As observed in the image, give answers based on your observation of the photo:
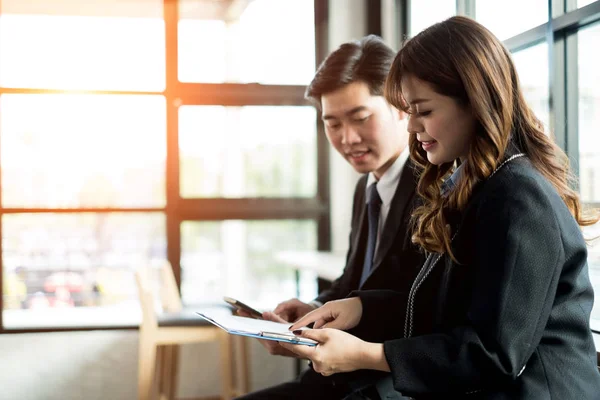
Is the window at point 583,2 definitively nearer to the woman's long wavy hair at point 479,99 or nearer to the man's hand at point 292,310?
the woman's long wavy hair at point 479,99

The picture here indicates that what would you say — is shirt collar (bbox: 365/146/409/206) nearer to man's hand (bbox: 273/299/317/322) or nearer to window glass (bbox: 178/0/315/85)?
man's hand (bbox: 273/299/317/322)

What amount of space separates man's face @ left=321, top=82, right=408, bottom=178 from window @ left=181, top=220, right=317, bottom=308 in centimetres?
204

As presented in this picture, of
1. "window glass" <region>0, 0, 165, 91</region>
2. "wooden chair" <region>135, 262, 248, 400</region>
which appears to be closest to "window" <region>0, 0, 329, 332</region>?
"window glass" <region>0, 0, 165, 91</region>

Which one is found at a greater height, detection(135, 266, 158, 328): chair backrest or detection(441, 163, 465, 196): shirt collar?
detection(441, 163, 465, 196): shirt collar

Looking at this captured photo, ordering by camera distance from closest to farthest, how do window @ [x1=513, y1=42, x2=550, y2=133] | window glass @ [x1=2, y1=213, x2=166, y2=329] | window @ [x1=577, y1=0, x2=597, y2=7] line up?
1. window @ [x1=577, y1=0, x2=597, y2=7]
2. window @ [x1=513, y1=42, x2=550, y2=133]
3. window glass @ [x1=2, y1=213, x2=166, y2=329]

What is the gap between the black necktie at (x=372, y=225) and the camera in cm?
181

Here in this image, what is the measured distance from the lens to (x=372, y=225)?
6.03 ft

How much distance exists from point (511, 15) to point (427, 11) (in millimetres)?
932

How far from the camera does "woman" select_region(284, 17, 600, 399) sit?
1055 millimetres

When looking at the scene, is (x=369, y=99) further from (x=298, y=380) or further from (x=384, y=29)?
(x=384, y=29)

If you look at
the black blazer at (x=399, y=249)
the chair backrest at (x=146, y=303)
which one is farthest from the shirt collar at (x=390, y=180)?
the chair backrest at (x=146, y=303)

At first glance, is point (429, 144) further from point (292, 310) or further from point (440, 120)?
point (292, 310)

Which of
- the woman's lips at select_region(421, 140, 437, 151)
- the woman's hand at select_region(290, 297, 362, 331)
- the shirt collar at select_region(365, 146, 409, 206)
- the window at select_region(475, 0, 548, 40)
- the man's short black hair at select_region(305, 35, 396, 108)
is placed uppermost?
the window at select_region(475, 0, 548, 40)

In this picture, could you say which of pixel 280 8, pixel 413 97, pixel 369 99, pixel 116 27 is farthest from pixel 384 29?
pixel 413 97
